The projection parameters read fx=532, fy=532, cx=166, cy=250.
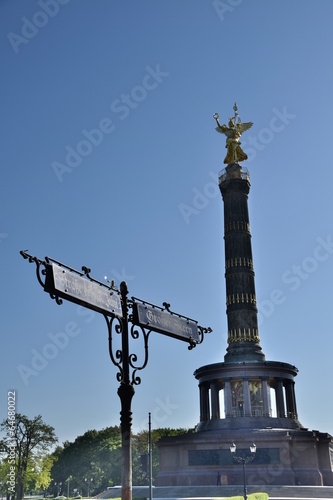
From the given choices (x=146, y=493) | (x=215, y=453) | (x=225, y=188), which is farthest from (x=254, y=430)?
(x=225, y=188)

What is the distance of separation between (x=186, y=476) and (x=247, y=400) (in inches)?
341

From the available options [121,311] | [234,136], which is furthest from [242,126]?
[121,311]

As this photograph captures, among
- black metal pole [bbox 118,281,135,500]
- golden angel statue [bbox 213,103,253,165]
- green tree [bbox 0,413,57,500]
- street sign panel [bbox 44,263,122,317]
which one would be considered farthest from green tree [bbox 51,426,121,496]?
street sign panel [bbox 44,263,122,317]

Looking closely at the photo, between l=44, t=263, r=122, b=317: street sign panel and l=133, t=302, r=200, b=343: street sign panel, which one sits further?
l=133, t=302, r=200, b=343: street sign panel

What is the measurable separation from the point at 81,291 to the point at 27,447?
44.5 meters

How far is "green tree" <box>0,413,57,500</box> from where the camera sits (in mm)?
48312

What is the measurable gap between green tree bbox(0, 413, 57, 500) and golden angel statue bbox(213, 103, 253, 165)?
34.5 metres

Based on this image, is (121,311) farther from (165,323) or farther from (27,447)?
(27,447)

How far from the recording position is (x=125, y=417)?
1033 cm

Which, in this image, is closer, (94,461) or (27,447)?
(27,447)

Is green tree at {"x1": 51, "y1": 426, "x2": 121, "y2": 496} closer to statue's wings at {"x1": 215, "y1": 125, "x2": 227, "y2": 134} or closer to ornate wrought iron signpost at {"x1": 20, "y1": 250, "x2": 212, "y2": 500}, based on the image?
statue's wings at {"x1": 215, "y1": 125, "x2": 227, "y2": 134}

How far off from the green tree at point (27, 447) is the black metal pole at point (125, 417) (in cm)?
4141

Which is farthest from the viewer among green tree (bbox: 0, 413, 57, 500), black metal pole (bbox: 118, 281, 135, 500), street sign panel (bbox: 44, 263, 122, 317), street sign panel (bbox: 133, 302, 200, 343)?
green tree (bbox: 0, 413, 57, 500)

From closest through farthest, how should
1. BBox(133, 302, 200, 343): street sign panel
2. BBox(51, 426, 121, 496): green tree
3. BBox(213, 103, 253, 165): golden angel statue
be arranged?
BBox(133, 302, 200, 343): street sign panel → BBox(213, 103, 253, 165): golden angel statue → BBox(51, 426, 121, 496): green tree
